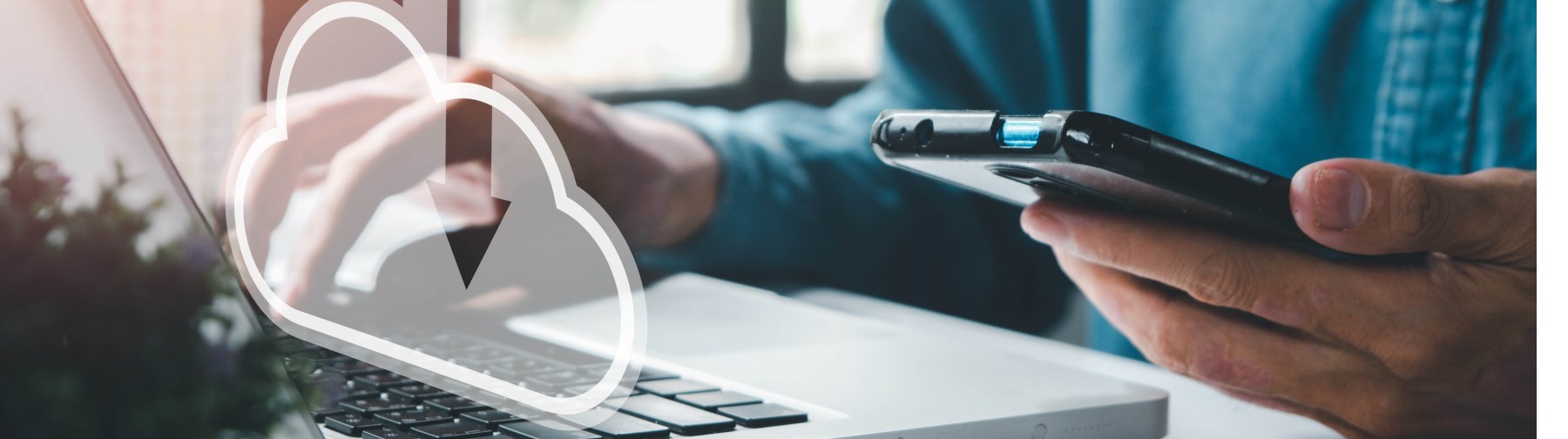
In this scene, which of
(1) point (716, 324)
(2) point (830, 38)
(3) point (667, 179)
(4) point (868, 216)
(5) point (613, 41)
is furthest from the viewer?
(2) point (830, 38)

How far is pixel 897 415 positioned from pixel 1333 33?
40cm

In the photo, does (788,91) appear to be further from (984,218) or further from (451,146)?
(451,146)

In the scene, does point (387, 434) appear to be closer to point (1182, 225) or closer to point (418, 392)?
point (418, 392)

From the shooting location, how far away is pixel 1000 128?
0.30 meters

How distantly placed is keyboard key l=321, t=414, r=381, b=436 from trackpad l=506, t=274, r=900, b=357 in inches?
5.6

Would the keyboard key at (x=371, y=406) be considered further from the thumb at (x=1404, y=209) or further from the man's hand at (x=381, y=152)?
the thumb at (x=1404, y=209)

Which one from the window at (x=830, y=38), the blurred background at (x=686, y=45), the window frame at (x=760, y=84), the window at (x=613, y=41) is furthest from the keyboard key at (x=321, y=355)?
the window at (x=830, y=38)

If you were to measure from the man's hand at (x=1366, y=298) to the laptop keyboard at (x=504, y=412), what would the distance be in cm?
12

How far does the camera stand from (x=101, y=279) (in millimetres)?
213

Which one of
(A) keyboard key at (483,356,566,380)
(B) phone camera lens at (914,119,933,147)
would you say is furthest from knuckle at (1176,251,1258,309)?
(A) keyboard key at (483,356,566,380)

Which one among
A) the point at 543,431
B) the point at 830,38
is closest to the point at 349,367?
the point at 543,431

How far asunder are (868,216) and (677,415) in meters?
0.47

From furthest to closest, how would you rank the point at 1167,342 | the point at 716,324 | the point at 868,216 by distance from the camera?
the point at 868,216 → the point at 716,324 → the point at 1167,342

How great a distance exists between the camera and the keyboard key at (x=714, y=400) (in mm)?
345
